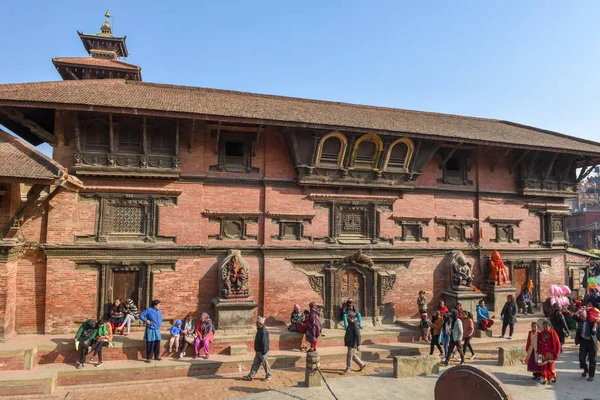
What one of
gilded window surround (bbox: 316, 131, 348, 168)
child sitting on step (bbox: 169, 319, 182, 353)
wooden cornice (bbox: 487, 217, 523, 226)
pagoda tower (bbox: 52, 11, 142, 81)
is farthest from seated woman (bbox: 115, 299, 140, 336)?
pagoda tower (bbox: 52, 11, 142, 81)

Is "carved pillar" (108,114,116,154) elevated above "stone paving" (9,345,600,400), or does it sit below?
above

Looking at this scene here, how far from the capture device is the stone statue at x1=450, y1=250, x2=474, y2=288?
14.1 m

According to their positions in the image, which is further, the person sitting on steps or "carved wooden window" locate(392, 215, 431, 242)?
the person sitting on steps

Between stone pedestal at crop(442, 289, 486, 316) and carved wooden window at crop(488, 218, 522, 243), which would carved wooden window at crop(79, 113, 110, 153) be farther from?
carved wooden window at crop(488, 218, 522, 243)

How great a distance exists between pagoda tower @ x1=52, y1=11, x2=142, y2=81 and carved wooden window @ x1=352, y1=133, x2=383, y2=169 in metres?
16.2

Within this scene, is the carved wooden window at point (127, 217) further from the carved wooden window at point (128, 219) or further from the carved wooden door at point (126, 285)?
the carved wooden door at point (126, 285)

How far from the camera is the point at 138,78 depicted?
2386 centimetres

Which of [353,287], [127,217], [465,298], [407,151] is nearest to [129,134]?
[127,217]

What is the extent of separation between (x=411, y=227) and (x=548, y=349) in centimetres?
653

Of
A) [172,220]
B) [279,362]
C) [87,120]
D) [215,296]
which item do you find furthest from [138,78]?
[279,362]

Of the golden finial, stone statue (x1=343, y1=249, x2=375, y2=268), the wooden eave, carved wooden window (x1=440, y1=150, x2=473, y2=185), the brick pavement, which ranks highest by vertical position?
the golden finial

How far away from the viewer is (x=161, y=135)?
39.6 feet

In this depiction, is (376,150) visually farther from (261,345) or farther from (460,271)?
(261,345)

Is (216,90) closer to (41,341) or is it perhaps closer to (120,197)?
(120,197)
